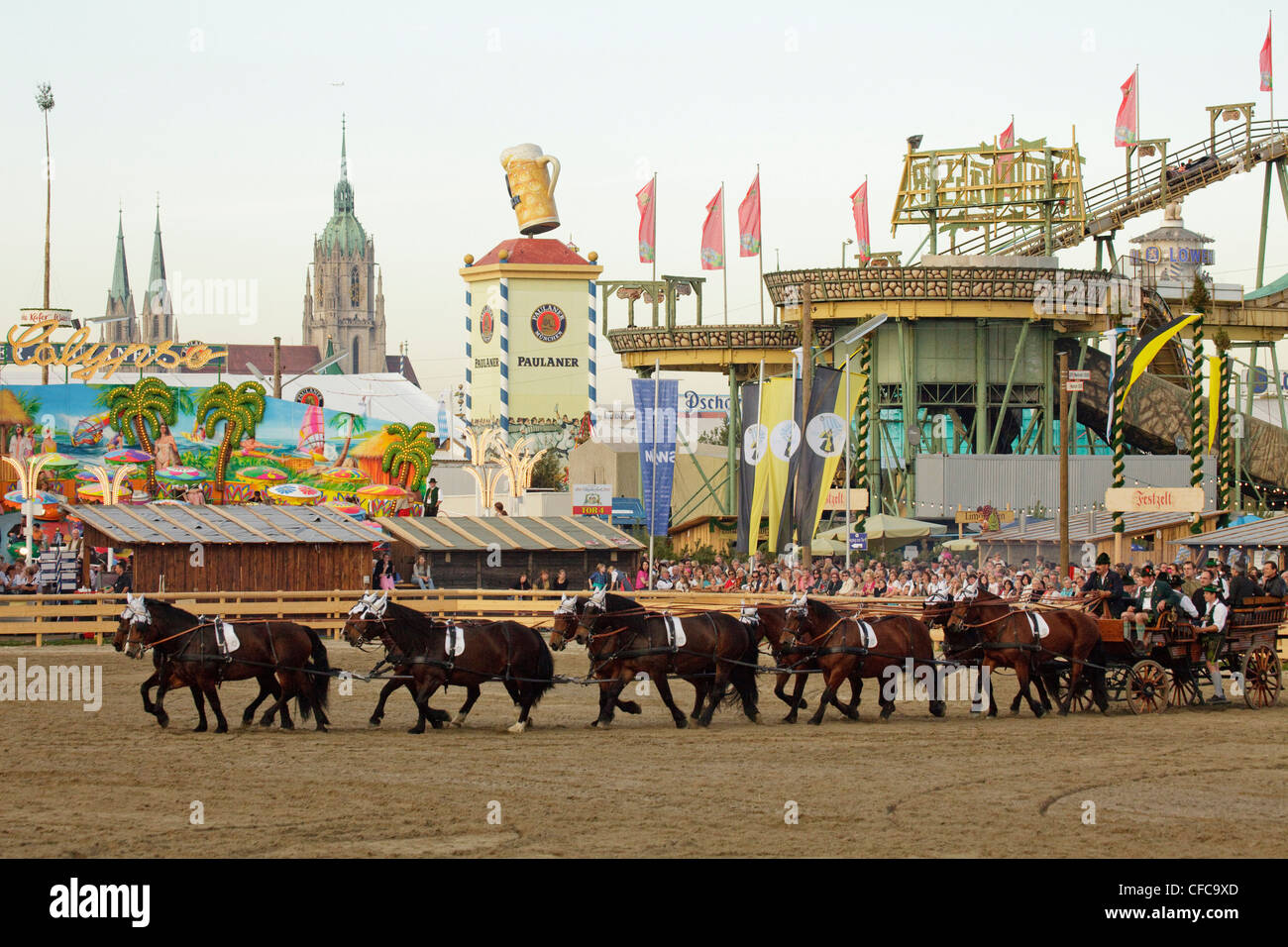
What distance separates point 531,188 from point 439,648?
8106 cm

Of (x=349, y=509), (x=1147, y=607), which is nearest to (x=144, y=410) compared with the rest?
(x=349, y=509)

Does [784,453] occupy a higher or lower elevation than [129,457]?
lower

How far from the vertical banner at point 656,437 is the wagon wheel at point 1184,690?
76.2 ft

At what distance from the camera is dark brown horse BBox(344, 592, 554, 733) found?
20078 millimetres

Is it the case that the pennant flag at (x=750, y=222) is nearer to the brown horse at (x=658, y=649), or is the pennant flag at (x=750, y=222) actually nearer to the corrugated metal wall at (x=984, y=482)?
the corrugated metal wall at (x=984, y=482)

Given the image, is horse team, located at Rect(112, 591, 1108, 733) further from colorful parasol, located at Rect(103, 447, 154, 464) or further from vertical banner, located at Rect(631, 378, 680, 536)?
colorful parasol, located at Rect(103, 447, 154, 464)

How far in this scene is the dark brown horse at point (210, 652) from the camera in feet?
64.9

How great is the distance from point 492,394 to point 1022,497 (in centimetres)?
4439

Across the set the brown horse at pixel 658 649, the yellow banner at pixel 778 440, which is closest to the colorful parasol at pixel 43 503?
the yellow banner at pixel 778 440

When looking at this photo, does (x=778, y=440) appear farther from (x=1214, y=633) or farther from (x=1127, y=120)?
(x=1127, y=120)

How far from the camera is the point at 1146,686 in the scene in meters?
22.7

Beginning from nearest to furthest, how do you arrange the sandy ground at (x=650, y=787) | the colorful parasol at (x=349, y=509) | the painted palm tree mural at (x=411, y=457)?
1. the sandy ground at (x=650, y=787)
2. the colorful parasol at (x=349, y=509)
3. the painted palm tree mural at (x=411, y=457)

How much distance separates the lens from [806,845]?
41.2 ft
